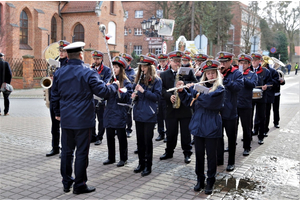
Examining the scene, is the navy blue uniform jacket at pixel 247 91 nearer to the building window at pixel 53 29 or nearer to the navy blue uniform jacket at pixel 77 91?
the navy blue uniform jacket at pixel 77 91

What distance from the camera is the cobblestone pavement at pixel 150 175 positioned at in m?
5.22

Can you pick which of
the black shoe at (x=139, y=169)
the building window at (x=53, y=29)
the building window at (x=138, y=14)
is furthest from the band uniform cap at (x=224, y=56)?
the building window at (x=138, y=14)

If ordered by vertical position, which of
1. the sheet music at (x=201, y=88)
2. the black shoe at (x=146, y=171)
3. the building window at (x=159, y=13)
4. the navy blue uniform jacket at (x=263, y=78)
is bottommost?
the black shoe at (x=146, y=171)

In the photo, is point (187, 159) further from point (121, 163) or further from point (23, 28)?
point (23, 28)

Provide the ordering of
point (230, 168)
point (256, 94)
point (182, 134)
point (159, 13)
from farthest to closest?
Result: point (159, 13)
point (256, 94)
point (182, 134)
point (230, 168)

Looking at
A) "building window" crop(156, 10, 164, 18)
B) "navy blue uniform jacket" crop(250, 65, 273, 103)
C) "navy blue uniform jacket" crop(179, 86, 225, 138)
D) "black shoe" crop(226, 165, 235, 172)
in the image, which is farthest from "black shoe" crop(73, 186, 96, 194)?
"building window" crop(156, 10, 164, 18)

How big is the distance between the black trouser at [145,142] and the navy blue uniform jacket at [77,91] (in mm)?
1370

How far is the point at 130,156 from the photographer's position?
24.3ft

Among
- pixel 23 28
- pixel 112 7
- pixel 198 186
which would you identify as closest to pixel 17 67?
pixel 23 28

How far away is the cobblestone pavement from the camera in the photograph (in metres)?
5.22

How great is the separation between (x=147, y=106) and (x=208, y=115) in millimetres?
1303

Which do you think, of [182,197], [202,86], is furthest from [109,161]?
[202,86]

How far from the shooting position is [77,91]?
5.00 meters

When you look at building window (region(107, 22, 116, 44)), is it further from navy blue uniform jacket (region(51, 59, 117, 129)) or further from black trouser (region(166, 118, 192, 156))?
navy blue uniform jacket (region(51, 59, 117, 129))
